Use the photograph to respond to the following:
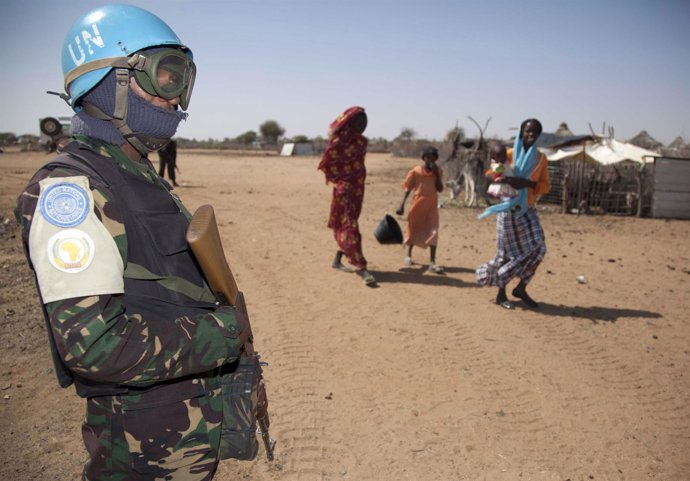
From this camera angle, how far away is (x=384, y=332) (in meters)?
4.85

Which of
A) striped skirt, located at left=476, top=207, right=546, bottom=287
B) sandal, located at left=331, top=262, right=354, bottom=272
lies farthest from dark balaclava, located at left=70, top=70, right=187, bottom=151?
sandal, located at left=331, top=262, right=354, bottom=272

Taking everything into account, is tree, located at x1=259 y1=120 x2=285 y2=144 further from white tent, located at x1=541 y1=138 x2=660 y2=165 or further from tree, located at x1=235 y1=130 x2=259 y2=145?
white tent, located at x1=541 y1=138 x2=660 y2=165

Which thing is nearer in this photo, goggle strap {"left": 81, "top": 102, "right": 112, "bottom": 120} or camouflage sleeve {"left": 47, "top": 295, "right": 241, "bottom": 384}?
camouflage sleeve {"left": 47, "top": 295, "right": 241, "bottom": 384}

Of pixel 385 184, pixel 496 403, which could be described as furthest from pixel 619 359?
pixel 385 184

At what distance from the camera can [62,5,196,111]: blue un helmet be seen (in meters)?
1.39

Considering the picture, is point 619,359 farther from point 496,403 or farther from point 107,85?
point 107,85

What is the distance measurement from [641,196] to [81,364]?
47.8 ft

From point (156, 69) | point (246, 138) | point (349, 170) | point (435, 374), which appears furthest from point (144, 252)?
point (246, 138)

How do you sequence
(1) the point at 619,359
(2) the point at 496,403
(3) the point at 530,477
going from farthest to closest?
(1) the point at 619,359 < (2) the point at 496,403 < (3) the point at 530,477

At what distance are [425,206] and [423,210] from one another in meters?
0.07

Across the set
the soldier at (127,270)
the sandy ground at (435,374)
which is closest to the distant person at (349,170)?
the sandy ground at (435,374)

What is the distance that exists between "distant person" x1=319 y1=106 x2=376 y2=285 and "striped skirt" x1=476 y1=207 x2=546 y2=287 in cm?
164

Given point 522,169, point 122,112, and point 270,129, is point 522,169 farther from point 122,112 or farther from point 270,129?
point 270,129

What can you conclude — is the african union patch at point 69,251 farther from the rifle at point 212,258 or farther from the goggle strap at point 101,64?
the goggle strap at point 101,64
